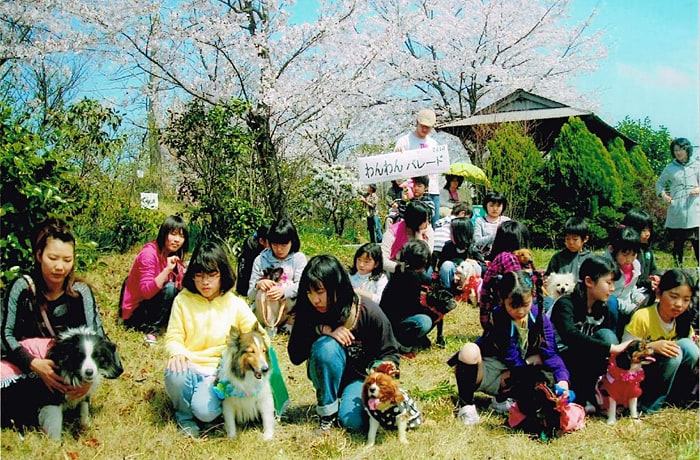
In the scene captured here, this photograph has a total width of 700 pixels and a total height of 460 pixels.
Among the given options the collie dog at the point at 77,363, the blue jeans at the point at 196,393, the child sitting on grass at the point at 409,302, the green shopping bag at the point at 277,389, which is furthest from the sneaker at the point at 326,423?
the child sitting on grass at the point at 409,302

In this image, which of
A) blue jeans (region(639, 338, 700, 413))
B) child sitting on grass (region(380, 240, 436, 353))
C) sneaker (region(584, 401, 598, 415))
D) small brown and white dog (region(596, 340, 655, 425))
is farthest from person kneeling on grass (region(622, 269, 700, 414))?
child sitting on grass (region(380, 240, 436, 353))

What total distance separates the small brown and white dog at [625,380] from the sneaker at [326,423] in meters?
1.57

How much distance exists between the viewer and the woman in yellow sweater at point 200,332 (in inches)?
134

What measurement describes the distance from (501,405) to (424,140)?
13.3 feet

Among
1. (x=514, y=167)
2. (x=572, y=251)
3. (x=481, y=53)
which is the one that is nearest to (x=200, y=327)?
(x=572, y=251)

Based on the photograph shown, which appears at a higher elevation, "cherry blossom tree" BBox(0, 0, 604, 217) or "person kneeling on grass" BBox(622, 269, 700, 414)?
"cherry blossom tree" BBox(0, 0, 604, 217)

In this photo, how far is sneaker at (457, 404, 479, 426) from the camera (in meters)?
Answer: 3.57

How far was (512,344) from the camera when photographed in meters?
3.67

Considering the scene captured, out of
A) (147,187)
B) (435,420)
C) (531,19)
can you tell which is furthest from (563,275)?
(531,19)

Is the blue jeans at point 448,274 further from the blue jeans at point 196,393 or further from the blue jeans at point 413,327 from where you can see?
the blue jeans at point 196,393

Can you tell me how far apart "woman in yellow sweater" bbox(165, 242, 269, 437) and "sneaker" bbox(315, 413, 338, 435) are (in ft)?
1.88

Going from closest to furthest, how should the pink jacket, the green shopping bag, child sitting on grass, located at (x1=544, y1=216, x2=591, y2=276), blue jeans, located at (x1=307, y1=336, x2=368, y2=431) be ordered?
blue jeans, located at (x1=307, y1=336, x2=368, y2=431) → the green shopping bag → the pink jacket → child sitting on grass, located at (x1=544, y1=216, x2=591, y2=276)

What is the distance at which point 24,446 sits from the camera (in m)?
3.22

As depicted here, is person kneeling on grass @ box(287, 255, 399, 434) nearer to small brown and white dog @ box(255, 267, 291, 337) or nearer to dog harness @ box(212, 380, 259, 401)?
dog harness @ box(212, 380, 259, 401)
